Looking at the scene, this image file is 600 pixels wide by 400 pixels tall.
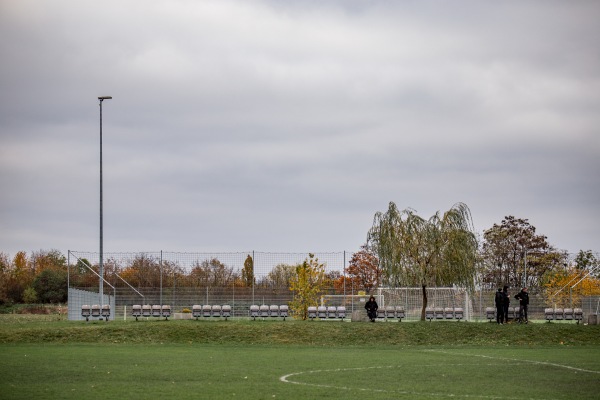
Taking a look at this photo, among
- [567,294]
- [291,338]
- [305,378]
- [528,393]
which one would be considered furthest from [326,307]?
[528,393]

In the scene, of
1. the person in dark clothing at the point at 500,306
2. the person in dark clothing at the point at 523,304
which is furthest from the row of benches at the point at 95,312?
the person in dark clothing at the point at 523,304

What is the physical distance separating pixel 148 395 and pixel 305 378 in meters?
5.23

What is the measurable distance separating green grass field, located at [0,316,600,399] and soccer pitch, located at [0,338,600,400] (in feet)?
0.10

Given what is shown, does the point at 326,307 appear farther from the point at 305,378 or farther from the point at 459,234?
the point at 305,378

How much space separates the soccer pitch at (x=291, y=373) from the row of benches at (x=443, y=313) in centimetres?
1792

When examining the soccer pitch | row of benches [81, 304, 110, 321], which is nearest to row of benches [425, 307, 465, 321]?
the soccer pitch

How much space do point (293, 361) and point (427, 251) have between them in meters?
25.4

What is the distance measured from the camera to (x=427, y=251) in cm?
5259

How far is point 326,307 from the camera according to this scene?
5322 centimetres

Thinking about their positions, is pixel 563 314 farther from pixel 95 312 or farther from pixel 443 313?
pixel 95 312

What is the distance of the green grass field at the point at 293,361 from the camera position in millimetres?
19500

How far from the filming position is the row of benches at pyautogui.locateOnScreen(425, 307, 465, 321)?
5331 centimetres

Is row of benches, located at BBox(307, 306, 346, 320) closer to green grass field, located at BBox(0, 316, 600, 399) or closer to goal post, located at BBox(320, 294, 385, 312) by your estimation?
goal post, located at BBox(320, 294, 385, 312)

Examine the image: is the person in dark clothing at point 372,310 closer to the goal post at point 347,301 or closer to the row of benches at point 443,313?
the row of benches at point 443,313
